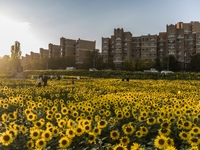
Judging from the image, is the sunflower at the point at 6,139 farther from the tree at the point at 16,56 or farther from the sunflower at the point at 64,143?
the tree at the point at 16,56

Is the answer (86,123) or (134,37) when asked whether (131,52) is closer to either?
(134,37)

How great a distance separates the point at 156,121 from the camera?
4.79 meters

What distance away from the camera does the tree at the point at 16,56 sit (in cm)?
6500

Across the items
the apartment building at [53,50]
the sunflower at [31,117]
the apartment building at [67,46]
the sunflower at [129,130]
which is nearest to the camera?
the sunflower at [129,130]

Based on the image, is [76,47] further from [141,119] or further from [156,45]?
[141,119]

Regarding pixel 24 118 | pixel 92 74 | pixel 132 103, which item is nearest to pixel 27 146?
pixel 24 118

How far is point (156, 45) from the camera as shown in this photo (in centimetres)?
7694

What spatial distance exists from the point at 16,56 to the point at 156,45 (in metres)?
40.4

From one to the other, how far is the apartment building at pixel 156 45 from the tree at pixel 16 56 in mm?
28080

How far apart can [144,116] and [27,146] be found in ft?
7.62

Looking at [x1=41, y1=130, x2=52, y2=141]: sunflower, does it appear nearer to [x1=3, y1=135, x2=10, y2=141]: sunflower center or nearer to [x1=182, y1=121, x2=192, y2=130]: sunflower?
[x1=3, y1=135, x2=10, y2=141]: sunflower center

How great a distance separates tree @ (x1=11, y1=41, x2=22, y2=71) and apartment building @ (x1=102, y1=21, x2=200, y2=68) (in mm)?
28080

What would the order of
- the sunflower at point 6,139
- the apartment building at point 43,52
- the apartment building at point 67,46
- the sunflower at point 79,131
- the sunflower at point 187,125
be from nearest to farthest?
1. the sunflower at point 6,139
2. the sunflower at point 79,131
3. the sunflower at point 187,125
4. the apartment building at point 67,46
5. the apartment building at point 43,52

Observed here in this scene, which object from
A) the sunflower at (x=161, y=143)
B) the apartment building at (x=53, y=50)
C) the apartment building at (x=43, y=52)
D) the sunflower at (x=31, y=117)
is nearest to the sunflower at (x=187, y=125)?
the sunflower at (x=161, y=143)
